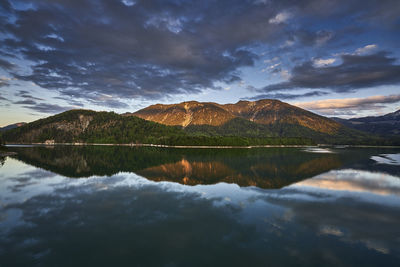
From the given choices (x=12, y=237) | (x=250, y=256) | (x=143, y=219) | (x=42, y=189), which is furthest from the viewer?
(x=42, y=189)

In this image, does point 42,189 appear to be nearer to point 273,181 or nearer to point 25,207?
point 25,207

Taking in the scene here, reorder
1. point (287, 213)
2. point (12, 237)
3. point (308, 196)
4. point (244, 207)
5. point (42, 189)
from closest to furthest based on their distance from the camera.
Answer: point (12, 237)
point (287, 213)
point (244, 207)
point (308, 196)
point (42, 189)

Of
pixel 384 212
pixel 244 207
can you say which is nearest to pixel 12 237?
pixel 244 207

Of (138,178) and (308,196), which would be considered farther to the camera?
(138,178)

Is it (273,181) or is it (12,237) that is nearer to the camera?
(12,237)

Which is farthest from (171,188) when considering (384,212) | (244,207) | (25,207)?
(384,212)

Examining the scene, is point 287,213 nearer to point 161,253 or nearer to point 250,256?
point 250,256

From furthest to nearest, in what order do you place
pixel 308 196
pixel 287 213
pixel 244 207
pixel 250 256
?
pixel 308 196, pixel 244 207, pixel 287 213, pixel 250 256

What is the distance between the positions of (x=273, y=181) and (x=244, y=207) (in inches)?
945

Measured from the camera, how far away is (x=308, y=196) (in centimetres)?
4003

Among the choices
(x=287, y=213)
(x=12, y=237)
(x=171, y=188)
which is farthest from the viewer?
(x=171, y=188)

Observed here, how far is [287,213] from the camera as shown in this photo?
98.9ft

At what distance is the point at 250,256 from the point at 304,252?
4.97 metres

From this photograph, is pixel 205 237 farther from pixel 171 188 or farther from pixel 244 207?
pixel 171 188
